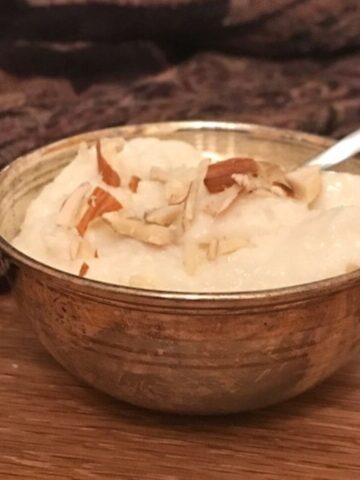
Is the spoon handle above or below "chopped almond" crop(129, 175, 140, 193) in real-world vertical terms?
above

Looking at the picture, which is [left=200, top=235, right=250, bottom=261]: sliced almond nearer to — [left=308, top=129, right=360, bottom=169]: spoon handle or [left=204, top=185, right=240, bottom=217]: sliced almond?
[left=204, top=185, right=240, bottom=217]: sliced almond

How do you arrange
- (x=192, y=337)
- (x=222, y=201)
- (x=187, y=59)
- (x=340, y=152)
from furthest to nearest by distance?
(x=187, y=59) < (x=340, y=152) < (x=222, y=201) < (x=192, y=337)

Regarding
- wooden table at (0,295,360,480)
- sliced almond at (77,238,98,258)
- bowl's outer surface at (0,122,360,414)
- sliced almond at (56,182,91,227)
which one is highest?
sliced almond at (56,182,91,227)

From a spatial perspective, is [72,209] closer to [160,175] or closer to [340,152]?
[160,175]

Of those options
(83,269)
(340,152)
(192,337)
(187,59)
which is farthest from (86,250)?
(187,59)

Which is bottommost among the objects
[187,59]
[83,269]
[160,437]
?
[160,437]

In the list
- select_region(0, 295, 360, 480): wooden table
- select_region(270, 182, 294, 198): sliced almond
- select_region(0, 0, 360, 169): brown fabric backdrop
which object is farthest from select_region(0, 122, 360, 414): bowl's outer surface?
select_region(0, 0, 360, 169): brown fabric backdrop
